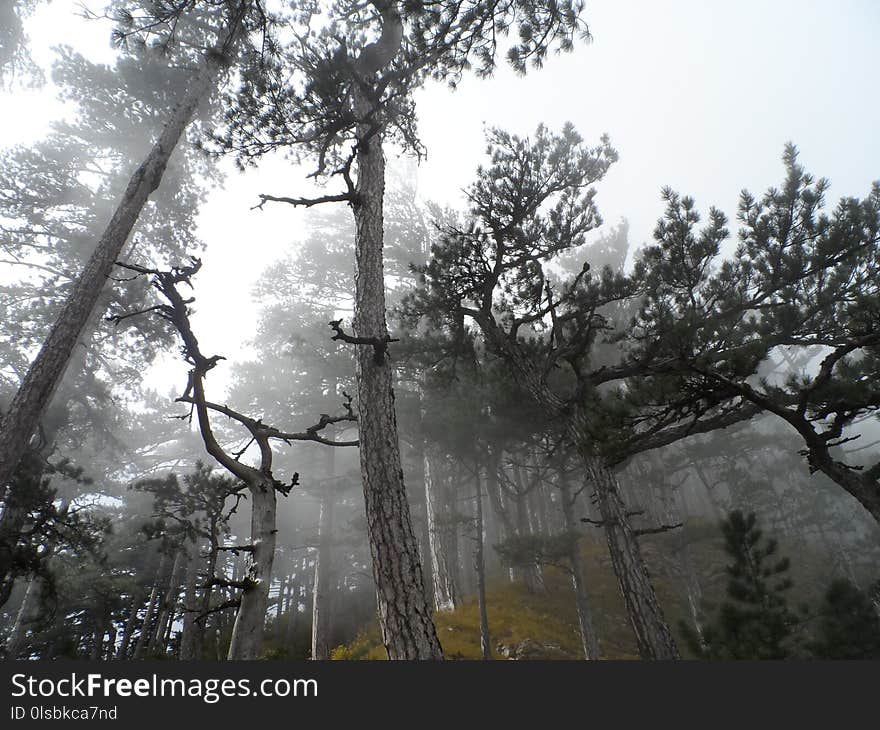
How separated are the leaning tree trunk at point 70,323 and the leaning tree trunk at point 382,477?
273 centimetres

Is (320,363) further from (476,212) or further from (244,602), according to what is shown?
(244,602)

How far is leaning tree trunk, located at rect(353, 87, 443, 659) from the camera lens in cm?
357

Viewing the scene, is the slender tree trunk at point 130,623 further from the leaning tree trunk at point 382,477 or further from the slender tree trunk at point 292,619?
the leaning tree trunk at point 382,477

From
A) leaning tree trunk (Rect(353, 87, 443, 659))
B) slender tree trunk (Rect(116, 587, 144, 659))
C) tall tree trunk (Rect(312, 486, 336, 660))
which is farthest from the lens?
slender tree trunk (Rect(116, 587, 144, 659))

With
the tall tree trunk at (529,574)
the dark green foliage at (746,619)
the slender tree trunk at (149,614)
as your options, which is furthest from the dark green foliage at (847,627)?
the slender tree trunk at (149,614)

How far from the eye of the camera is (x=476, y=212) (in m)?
7.28

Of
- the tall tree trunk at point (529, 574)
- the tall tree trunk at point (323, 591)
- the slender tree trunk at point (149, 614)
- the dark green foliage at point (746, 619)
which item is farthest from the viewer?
the slender tree trunk at point (149, 614)

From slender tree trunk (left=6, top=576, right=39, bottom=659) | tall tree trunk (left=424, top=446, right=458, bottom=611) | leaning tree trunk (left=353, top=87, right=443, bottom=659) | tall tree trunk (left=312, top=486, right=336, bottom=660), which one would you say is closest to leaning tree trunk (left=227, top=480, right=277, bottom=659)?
leaning tree trunk (left=353, top=87, right=443, bottom=659)

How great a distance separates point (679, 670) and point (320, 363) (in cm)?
1424

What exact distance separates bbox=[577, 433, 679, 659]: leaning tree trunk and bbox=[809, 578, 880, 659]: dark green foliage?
6.01m

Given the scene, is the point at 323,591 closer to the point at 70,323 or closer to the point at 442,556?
the point at 442,556

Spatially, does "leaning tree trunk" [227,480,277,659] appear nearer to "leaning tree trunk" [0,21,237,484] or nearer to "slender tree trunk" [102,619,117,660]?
"leaning tree trunk" [0,21,237,484]

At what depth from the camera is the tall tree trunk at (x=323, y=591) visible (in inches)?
516

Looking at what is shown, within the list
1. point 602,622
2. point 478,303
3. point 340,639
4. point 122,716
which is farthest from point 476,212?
point 340,639
